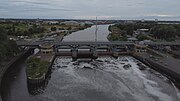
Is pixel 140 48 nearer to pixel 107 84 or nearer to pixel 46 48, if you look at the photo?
pixel 46 48

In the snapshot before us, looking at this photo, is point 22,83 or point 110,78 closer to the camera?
point 22,83

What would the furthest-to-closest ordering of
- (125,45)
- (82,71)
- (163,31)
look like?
1. (163,31)
2. (125,45)
3. (82,71)

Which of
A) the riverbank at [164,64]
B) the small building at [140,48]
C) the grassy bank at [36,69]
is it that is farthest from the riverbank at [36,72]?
the small building at [140,48]

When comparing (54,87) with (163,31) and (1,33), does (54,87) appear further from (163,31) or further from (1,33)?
(163,31)

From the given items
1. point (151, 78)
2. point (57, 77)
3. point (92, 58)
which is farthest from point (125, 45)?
point (57, 77)

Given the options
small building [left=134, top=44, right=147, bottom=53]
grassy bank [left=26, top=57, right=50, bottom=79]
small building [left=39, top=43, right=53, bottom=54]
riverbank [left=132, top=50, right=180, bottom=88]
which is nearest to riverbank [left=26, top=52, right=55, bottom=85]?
grassy bank [left=26, top=57, right=50, bottom=79]

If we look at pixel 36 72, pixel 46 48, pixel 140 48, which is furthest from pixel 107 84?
pixel 140 48

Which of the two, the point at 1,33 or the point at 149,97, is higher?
the point at 1,33

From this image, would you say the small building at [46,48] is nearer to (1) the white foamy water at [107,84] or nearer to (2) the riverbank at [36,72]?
(1) the white foamy water at [107,84]
